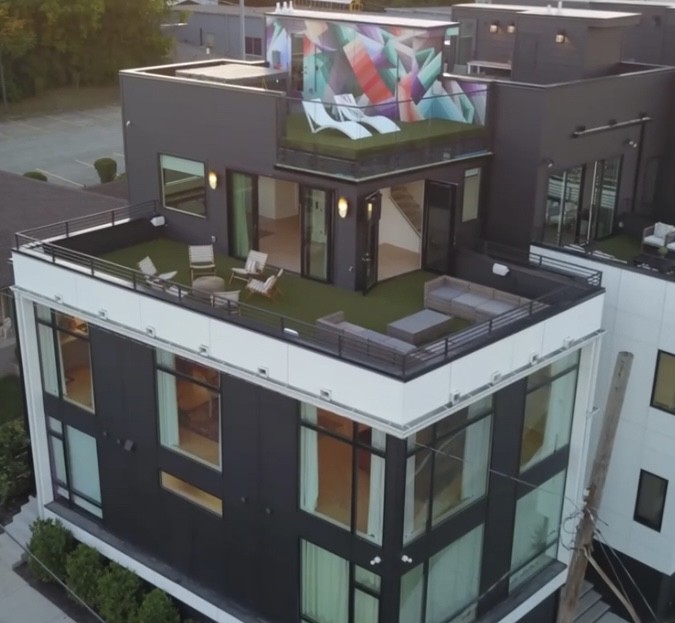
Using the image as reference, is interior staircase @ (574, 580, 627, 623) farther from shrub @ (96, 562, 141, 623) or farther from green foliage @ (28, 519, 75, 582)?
green foliage @ (28, 519, 75, 582)

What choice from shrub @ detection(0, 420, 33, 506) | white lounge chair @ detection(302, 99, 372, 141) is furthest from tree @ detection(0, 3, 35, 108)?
white lounge chair @ detection(302, 99, 372, 141)

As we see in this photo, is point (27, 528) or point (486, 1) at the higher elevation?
point (486, 1)

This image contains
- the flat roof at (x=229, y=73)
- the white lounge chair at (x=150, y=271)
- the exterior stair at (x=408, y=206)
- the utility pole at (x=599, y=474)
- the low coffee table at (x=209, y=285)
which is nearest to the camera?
the utility pole at (x=599, y=474)

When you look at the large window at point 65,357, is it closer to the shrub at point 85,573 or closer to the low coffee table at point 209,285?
the low coffee table at point 209,285

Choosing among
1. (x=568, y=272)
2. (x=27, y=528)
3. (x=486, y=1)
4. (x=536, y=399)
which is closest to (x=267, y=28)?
(x=568, y=272)

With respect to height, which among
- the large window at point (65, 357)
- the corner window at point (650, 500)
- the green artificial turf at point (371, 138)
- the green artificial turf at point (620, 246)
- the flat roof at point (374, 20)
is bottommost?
the corner window at point (650, 500)

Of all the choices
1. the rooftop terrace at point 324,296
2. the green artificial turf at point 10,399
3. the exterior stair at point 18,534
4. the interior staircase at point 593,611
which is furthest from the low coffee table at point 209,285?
the green artificial turf at point 10,399

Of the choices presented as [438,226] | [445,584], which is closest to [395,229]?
[438,226]

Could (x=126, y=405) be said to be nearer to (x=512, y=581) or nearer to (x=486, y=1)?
(x=512, y=581)
